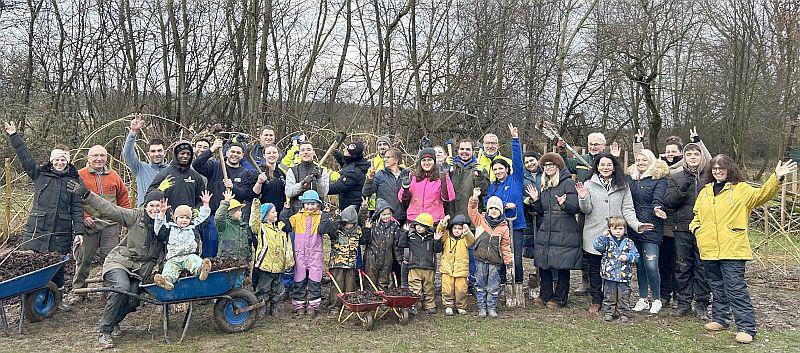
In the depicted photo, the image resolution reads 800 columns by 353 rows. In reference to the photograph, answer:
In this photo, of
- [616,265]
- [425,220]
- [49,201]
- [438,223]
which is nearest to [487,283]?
[438,223]

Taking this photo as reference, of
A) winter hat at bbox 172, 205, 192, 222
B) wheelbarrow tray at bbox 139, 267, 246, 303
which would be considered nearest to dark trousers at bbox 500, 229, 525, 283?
wheelbarrow tray at bbox 139, 267, 246, 303

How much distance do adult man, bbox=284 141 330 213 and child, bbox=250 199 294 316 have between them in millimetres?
244

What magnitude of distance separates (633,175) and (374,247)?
2.70 metres

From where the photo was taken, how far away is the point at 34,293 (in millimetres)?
5297

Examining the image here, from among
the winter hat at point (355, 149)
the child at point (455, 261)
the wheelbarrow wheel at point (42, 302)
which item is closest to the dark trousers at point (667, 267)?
the child at point (455, 261)

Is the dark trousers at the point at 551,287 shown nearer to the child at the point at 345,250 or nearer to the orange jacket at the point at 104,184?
the child at the point at 345,250

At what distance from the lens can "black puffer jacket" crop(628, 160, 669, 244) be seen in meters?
5.90

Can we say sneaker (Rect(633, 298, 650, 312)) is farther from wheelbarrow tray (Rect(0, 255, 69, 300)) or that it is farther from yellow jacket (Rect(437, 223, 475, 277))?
wheelbarrow tray (Rect(0, 255, 69, 300))

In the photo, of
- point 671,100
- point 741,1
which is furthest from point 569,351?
point 671,100

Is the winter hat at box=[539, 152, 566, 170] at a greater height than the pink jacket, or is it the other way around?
the winter hat at box=[539, 152, 566, 170]

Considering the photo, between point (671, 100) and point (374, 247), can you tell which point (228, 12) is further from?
point (671, 100)

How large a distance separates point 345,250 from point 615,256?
2.52 metres

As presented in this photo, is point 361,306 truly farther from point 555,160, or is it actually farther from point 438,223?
point 555,160

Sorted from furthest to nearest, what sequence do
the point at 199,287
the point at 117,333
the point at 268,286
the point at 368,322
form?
the point at 268,286, the point at 368,322, the point at 117,333, the point at 199,287
